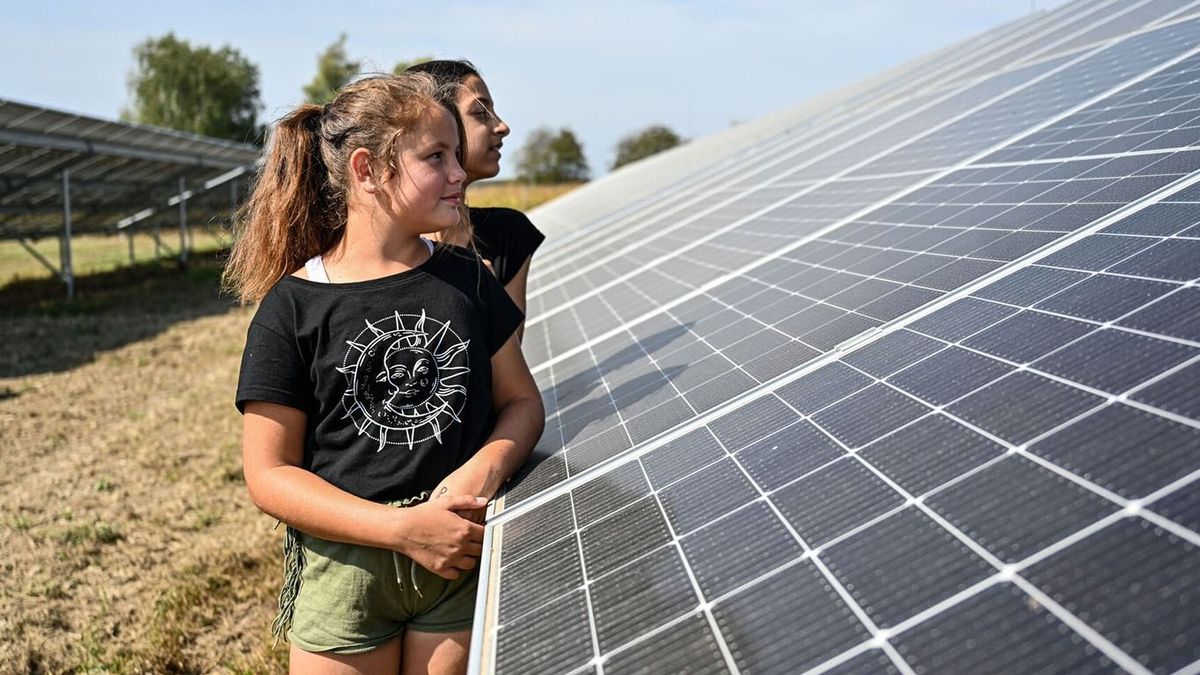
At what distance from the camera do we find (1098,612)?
1.37 meters

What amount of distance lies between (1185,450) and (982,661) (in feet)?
1.78

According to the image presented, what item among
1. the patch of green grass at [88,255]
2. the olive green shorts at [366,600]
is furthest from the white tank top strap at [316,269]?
the patch of green grass at [88,255]

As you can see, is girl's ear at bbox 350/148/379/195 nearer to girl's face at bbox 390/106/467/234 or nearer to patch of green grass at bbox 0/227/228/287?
girl's face at bbox 390/106/467/234

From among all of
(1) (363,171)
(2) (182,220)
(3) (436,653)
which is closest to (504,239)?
Answer: (1) (363,171)

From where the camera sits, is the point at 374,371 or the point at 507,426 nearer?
the point at 374,371

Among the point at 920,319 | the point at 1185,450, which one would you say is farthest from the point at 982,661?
the point at 920,319

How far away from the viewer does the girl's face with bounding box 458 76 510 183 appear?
378 cm

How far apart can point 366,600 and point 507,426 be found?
0.62 m

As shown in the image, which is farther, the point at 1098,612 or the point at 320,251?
the point at 320,251

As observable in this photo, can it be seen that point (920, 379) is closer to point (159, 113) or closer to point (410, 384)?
point (410, 384)

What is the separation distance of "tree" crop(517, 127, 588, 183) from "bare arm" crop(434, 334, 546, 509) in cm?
6843

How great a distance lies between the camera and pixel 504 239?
3811 millimetres

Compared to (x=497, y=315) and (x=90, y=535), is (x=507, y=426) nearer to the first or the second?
(x=497, y=315)

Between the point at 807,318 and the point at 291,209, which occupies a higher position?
the point at 291,209
